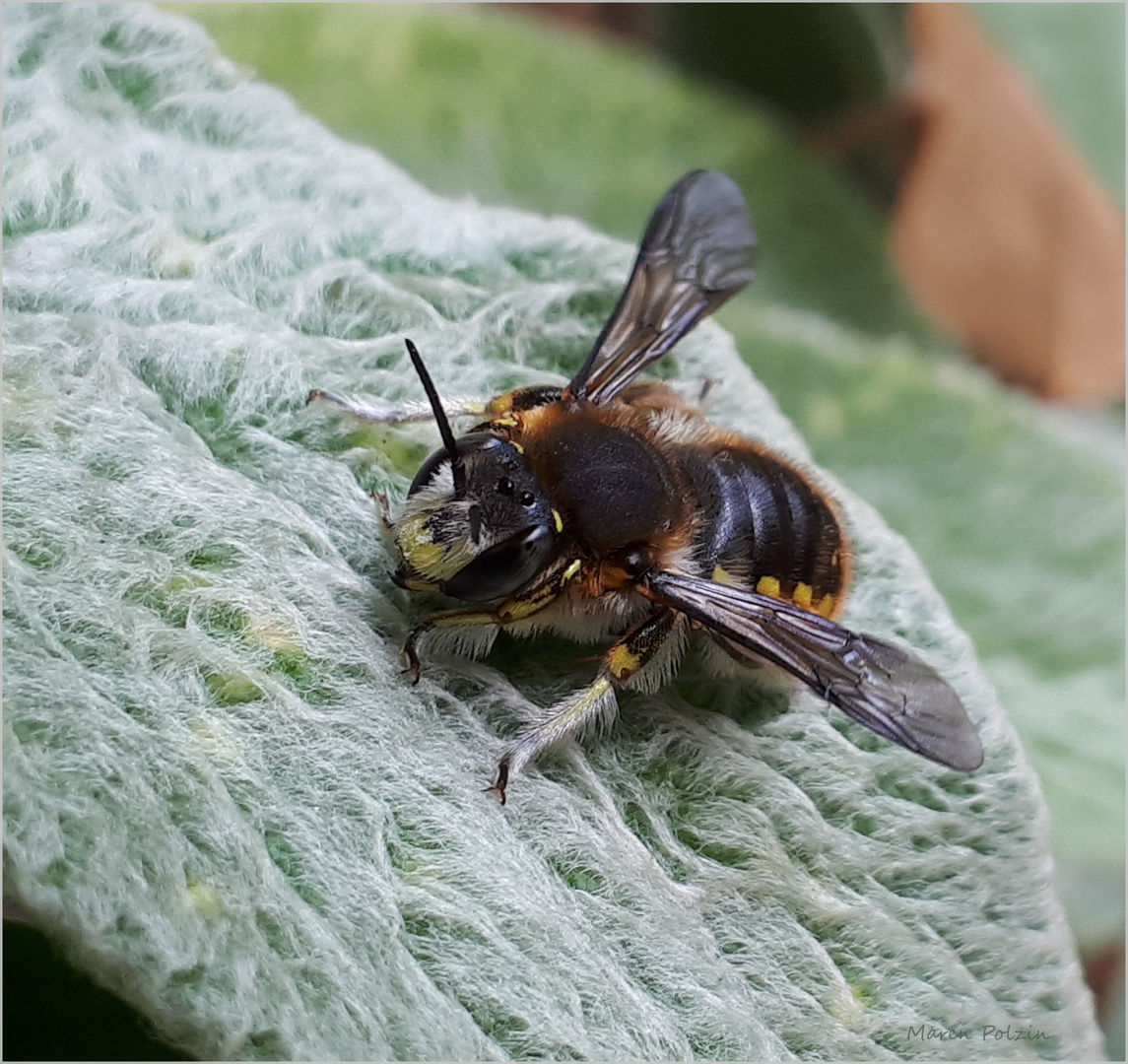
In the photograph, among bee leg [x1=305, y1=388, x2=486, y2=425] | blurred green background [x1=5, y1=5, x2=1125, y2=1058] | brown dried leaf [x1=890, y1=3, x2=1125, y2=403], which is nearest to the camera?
bee leg [x1=305, y1=388, x2=486, y2=425]

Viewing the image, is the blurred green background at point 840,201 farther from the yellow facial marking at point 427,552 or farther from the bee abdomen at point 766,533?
the yellow facial marking at point 427,552

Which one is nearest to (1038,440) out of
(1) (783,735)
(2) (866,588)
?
(2) (866,588)

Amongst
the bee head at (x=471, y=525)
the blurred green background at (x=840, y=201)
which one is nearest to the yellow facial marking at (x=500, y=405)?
the bee head at (x=471, y=525)

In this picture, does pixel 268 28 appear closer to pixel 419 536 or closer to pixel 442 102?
pixel 442 102

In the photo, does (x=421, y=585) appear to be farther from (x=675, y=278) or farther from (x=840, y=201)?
(x=840, y=201)

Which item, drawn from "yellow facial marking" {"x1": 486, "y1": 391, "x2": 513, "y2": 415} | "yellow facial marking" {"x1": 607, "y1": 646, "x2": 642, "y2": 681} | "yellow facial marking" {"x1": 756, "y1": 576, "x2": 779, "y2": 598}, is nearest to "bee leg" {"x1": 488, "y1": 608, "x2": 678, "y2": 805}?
"yellow facial marking" {"x1": 607, "y1": 646, "x2": 642, "y2": 681}
